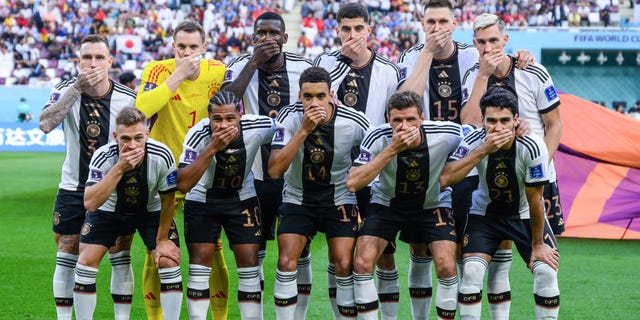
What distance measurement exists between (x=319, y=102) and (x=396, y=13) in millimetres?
27155

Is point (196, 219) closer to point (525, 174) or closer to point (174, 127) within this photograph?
point (174, 127)

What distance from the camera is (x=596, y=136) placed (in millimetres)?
11234

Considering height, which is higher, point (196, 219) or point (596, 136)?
point (196, 219)

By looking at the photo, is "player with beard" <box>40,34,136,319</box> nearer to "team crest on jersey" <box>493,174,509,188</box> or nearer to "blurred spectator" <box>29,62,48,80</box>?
"team crest on jersey" <box>493,174,509,188</box>

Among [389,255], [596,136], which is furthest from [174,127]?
[596,136]

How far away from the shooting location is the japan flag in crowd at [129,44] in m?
30.1

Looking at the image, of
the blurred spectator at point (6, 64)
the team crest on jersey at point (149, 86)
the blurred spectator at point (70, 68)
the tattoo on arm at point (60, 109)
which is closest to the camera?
the tattoo on arm at point (60, 109)

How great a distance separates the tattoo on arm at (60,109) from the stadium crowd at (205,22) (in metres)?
23.7

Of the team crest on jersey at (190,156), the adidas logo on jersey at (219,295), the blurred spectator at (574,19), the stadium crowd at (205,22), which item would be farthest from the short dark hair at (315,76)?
the blurred spectator at (574,19)

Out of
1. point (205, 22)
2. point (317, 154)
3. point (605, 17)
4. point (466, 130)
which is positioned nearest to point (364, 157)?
point (317, 154)

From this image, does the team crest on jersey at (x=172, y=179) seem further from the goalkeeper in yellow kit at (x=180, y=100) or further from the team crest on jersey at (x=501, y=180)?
the team crest on jersey at (x=501, y=180)

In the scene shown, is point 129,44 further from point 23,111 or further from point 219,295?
point 219,295

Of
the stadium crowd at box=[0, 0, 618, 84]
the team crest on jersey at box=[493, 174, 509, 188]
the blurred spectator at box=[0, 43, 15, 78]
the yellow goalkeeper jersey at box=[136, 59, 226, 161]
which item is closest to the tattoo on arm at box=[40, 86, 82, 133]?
the yellow goalkeeper jersey at box=[136, 59, 226, 161]

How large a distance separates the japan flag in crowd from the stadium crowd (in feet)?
0.57
